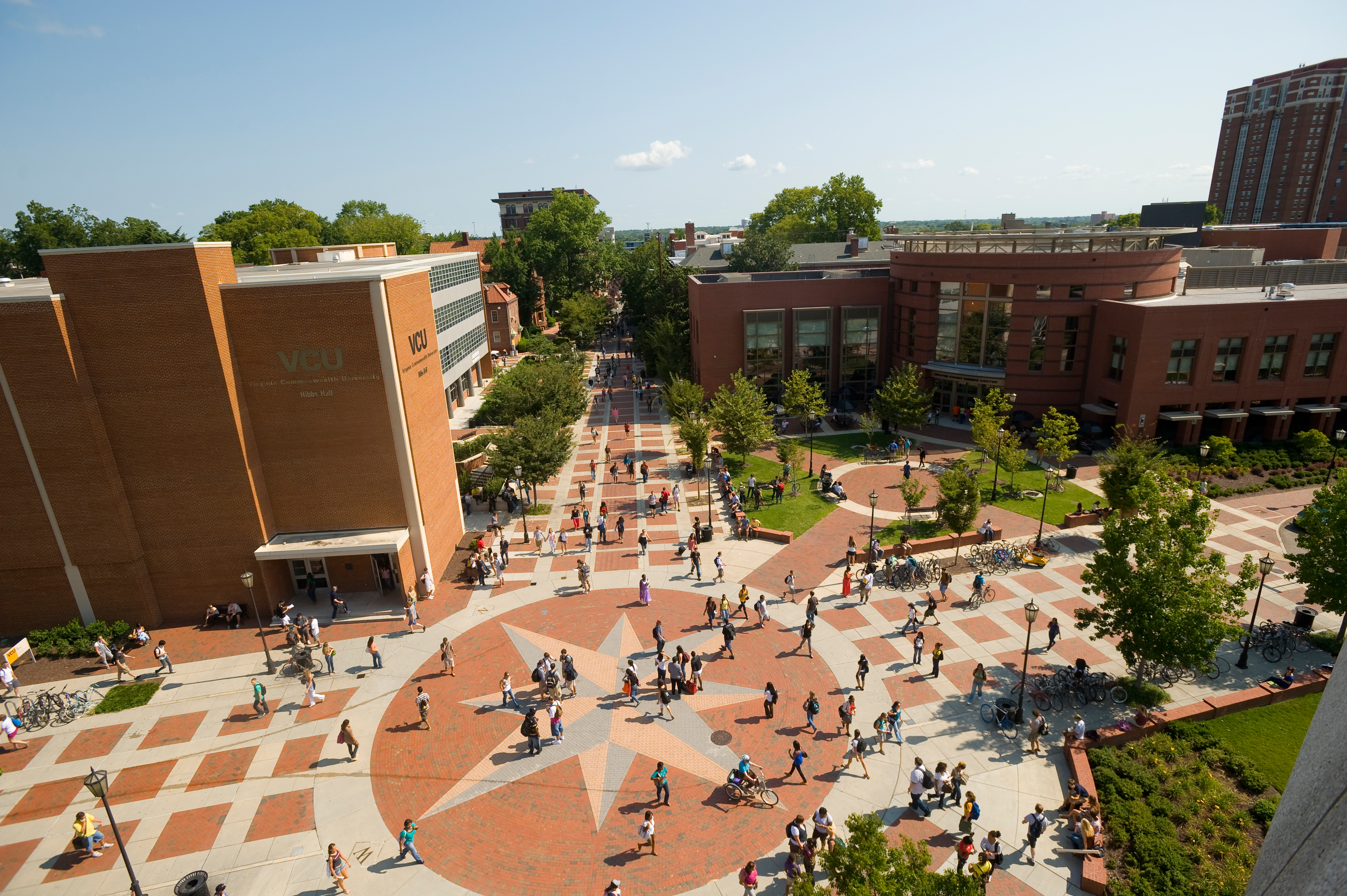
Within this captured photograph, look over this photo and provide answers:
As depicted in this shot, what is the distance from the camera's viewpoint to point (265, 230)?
9269 cm

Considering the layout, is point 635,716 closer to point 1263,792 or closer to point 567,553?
point 567,553

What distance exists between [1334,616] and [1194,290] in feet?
103

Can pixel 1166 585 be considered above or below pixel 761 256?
below

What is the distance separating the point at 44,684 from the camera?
22328 mm

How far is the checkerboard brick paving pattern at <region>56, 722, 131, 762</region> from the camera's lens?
1902 centimetres

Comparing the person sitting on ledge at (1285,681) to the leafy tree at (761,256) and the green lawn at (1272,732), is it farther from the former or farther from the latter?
the leafy tree at (761,256)

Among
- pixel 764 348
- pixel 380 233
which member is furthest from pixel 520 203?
pixel 764 348

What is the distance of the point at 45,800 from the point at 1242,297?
5832cm

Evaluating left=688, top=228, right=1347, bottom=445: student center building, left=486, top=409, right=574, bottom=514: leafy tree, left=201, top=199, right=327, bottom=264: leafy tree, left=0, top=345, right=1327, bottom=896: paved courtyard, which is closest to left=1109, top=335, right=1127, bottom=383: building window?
left=688, top=228, right=1347, bottom=445: student center building

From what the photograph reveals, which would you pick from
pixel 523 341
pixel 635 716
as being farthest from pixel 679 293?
pixel 635 716

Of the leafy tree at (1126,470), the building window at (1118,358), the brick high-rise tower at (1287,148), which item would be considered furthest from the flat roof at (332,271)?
the brick high-rise tower at (1287,148)

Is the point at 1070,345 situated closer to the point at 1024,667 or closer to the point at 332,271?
the point at 1024,667

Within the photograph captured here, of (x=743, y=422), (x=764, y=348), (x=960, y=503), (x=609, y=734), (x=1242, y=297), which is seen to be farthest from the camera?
(x=764, y=348)

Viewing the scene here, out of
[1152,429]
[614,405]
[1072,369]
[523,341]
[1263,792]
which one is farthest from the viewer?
[523,341]
